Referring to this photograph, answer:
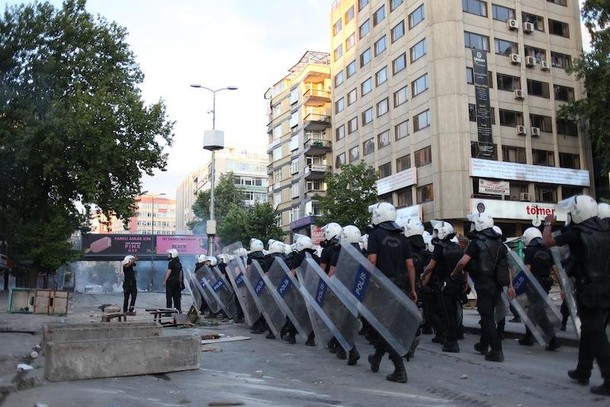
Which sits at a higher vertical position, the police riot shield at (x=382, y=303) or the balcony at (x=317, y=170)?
the balcony at (x=317, y=170)

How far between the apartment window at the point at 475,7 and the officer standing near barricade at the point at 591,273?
36655mm

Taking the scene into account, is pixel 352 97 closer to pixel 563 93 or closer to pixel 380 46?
pixel 380 46

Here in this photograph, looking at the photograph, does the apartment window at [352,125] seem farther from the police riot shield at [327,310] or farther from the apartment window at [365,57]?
the police riot shield at [327,310]

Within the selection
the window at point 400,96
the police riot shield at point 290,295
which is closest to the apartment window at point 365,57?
the window at point 400,96

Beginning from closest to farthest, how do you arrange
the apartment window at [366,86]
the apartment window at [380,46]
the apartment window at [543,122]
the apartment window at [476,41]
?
the apartment window at [476,41] → the apartment window at [543,122] → the apartment window at [380,46] → the apartment window at [366,86]

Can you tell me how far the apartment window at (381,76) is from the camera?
44875mm

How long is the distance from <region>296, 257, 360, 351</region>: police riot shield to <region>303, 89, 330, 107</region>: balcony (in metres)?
49.3

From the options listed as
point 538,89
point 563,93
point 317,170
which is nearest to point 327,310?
point 538,89

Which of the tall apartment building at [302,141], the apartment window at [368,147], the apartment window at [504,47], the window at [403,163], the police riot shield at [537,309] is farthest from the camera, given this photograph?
the tall apartment building at [302,141]

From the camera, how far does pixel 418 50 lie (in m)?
40.4

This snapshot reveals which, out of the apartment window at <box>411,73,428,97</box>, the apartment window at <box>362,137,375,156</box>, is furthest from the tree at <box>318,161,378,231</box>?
the apartment window at <box>362,137,375,156</box>

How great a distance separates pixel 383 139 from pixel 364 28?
10.2 meters

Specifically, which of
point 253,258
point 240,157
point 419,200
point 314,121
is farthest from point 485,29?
point 240,157

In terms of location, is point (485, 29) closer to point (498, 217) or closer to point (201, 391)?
point (498, 217)
